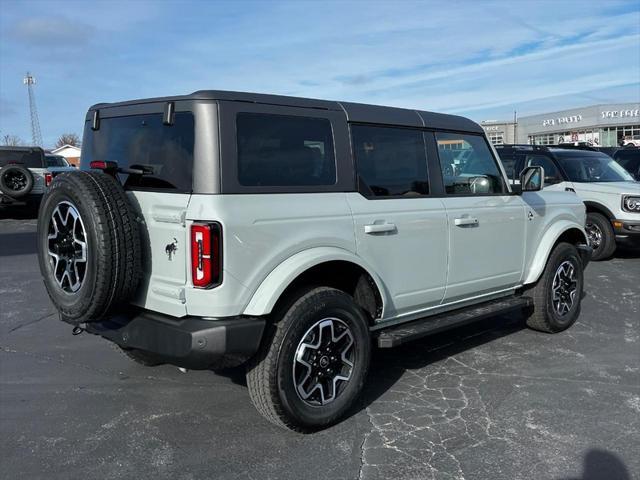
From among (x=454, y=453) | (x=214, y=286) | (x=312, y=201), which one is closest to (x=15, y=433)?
(x=214, y=286)

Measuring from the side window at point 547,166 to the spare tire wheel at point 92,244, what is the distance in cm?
868

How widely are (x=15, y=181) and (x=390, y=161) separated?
13.2 meters

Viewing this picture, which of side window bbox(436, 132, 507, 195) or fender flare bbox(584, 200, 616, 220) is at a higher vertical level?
side window bbox(436, 132, 507, 195)

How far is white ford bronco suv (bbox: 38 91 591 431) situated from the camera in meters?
3.25

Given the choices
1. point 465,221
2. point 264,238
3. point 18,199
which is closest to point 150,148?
point 264,238

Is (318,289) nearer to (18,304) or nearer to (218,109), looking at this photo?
(218,109)

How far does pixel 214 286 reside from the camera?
3.21 metres

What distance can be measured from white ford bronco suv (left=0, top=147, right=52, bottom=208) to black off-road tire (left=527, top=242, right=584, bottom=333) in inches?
498

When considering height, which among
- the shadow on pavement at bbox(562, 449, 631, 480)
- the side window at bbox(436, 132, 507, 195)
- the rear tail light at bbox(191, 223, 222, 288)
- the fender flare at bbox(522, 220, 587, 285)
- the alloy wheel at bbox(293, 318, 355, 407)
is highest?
the side window at bbox(436, 132, 507, 195)

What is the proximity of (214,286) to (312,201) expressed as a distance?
84cm

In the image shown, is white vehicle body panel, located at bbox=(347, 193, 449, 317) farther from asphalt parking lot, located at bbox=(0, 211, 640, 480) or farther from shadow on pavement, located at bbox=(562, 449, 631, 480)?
shadow on pavement, located at bbox=(562, 449, 631, 480)

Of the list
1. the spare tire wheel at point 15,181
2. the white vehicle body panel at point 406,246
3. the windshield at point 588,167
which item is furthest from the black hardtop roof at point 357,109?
the spare tire wheel at point 15,181

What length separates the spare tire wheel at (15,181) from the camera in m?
14.4

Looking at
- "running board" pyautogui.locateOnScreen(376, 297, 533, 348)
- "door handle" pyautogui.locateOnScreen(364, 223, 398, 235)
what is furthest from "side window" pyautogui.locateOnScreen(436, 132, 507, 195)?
"running board" pyautogui.locateOnScreen(376, 297, 533, 348)
